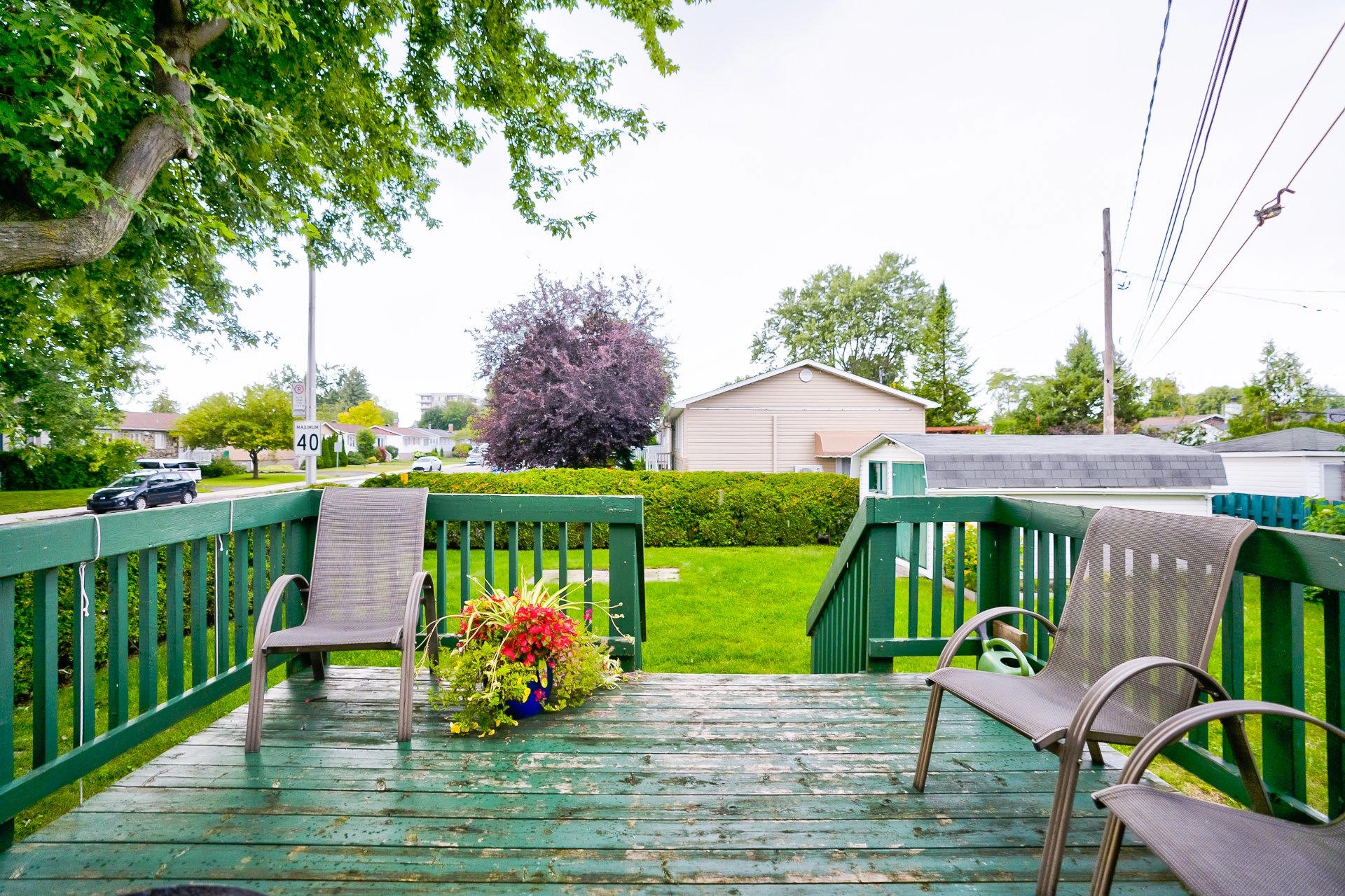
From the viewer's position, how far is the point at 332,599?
268 cm

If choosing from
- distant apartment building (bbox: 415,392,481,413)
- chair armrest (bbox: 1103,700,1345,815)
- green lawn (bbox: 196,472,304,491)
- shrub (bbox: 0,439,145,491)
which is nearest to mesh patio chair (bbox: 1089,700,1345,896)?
chair armrest (bbox: 1103,700,1345,815)

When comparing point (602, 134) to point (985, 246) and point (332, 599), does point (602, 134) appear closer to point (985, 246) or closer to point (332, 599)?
point (332, 599)

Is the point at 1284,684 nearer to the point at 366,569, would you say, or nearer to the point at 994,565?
the point at 994,565

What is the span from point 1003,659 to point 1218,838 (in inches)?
63.4

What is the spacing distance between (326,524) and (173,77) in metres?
3.23

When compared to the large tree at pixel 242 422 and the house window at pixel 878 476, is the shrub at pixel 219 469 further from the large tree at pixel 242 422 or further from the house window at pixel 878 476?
the house window at pixel 878 476

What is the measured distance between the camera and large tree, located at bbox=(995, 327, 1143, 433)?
25828 mm

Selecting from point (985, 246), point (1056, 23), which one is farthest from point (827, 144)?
point (985, 246)

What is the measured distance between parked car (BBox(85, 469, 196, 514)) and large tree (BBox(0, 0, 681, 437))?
939 cm

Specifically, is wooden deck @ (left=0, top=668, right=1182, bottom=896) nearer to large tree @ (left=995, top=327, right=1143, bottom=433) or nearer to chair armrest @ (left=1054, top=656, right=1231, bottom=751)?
chair armrest @ (left=1054, top=656, right=1231, bottom=751)

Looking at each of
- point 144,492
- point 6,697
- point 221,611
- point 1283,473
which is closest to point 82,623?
point 6,697

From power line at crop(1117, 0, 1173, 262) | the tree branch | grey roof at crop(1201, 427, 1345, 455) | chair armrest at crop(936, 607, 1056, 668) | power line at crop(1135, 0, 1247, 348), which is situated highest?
power line at crop(1117, 0, 1173, 262)

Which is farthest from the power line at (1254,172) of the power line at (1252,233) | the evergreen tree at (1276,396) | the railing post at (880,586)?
the evergreen tree at (1276,396)

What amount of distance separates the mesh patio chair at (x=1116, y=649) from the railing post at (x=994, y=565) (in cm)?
92
